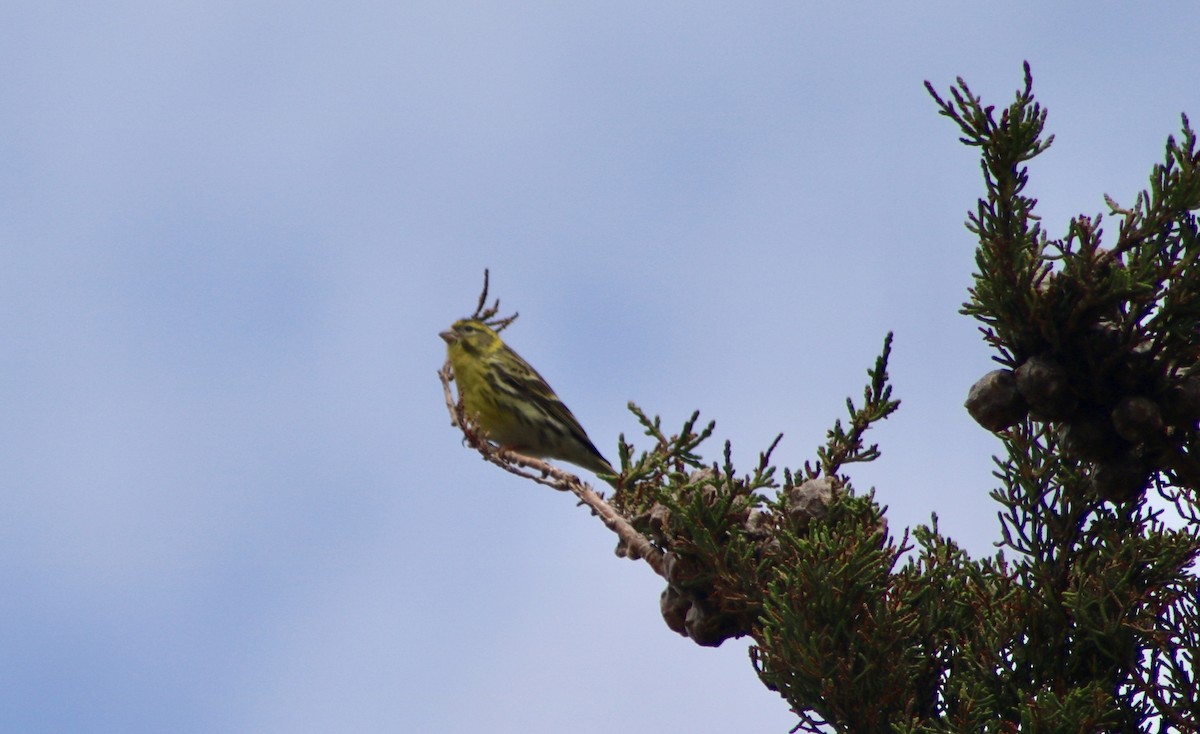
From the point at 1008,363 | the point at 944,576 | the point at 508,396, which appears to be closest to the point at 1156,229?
the point at 1008,363

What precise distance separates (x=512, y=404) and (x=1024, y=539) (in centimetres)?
408

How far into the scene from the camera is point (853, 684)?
7.62 feet

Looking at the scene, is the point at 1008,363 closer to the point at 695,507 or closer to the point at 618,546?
→ the point at 695,507

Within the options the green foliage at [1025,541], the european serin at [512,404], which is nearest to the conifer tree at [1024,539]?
the green foliage at [1025,541]

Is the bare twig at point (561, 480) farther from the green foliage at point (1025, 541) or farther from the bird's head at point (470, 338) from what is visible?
the bird's head at point (470, 338)

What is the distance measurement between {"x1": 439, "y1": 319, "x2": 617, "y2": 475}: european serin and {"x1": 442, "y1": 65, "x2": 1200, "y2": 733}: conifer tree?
3714 mm

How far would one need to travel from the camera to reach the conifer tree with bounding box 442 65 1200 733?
2.20 m

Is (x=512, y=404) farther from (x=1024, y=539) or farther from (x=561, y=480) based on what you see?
(x=1024, y=539)

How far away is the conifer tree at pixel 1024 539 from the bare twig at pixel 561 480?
9 centimetres

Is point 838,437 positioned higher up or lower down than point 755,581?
higher up

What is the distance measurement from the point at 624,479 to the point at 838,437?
47cm

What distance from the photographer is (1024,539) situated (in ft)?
8.30

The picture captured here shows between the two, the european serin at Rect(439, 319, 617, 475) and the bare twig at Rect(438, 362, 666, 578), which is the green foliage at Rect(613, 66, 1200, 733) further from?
the european serin at Rect(439, 319, 617, 475)

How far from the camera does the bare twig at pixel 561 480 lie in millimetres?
2736
